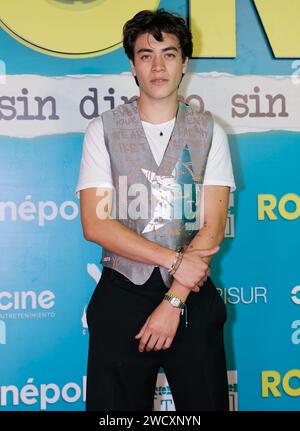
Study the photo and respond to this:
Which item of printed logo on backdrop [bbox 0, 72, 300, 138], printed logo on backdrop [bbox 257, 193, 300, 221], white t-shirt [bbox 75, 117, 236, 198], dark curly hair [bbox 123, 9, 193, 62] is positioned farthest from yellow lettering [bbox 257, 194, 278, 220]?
dark curly hair [bbox 123, 9, 193, 62]

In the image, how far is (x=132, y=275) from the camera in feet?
5.55

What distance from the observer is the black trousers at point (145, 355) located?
1653 mm

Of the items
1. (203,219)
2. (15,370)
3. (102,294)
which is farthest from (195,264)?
(15,370)

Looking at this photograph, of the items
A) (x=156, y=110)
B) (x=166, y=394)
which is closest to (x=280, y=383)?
(x=166, y=394)

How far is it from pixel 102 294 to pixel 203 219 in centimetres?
37

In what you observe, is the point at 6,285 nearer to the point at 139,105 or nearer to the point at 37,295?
the point at 37,295

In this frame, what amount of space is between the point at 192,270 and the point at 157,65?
0.63 meters

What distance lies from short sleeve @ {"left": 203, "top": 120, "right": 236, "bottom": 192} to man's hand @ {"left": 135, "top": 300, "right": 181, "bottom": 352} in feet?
1.28

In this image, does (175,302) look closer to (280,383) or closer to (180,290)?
(180,290)

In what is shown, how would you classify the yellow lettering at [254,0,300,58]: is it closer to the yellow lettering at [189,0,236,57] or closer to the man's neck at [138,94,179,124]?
the yellow lettering at [189,0,236,57]

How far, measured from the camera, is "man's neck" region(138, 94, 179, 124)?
182cm

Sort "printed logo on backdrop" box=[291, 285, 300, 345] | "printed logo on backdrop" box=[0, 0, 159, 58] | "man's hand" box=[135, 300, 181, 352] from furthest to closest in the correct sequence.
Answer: "printed logo on backdrop" box=[291, 285, 300, 345] → "printed logo on backdrop" box=[0, 0, 159, 58] → "man's hand" box=[135, 300, 181, 352]

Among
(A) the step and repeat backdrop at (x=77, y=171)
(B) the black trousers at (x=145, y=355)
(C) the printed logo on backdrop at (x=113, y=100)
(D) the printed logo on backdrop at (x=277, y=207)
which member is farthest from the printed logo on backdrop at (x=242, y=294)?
(B) the black trousers at (x=145, y=355)

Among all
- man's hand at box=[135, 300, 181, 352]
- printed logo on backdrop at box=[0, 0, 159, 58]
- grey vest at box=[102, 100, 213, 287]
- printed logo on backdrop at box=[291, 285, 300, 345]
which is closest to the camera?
man's hand at box=[135, 300, 181, 352]
